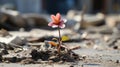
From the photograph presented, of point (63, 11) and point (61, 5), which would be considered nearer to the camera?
point (63, 11)

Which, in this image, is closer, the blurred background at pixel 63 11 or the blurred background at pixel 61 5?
the blurred background at pixel 63 11

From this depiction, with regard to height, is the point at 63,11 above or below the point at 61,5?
below

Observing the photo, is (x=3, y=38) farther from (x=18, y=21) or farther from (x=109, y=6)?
(x=109, y=6)

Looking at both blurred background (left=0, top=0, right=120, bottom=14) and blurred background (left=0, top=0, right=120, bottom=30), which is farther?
blurred background (left=0, top=0, right=120, bottom=14)

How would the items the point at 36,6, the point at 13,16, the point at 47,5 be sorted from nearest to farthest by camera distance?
the point at 13,16, the point at 36,6, the point at 47,5

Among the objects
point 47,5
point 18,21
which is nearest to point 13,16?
point 18,21

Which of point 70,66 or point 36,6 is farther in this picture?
point 36,6

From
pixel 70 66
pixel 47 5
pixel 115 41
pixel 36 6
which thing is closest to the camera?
pixel 70 66

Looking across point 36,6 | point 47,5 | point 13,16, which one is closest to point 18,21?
point 13,16
